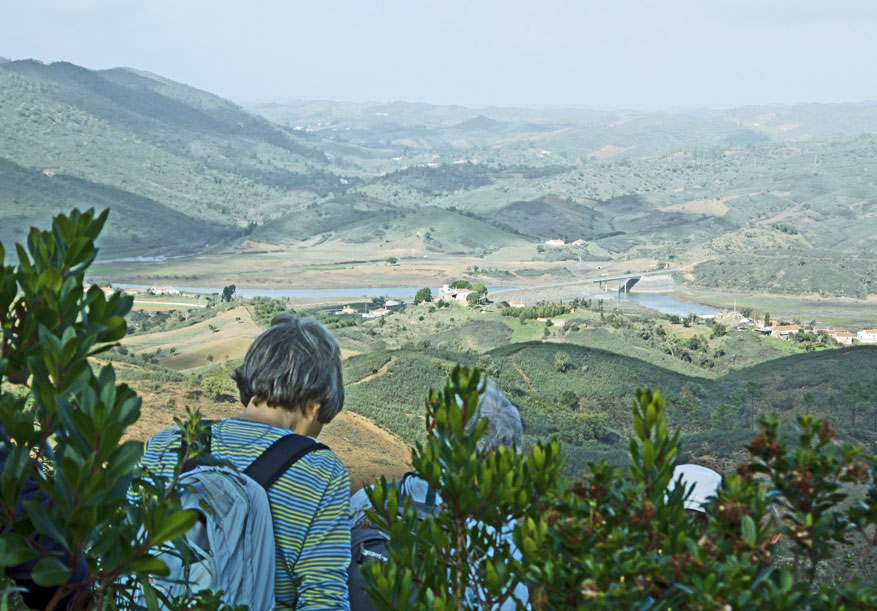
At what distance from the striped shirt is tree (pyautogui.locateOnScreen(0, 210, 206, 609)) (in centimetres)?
80

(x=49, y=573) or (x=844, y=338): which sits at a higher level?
(x=49, y=573)

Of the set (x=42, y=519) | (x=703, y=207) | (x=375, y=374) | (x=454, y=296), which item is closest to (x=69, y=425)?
(x=42, y=519)

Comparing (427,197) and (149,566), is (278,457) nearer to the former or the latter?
(149,566)

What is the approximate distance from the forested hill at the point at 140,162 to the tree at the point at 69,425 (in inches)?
2209

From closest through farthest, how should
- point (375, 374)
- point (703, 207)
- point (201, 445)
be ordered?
point (201, 445) → point (375, 374) → point (703, 207)

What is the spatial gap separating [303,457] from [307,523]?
16 centimetres

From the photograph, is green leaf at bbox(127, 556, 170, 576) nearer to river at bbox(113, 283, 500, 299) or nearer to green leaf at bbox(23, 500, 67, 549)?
green leaf at bbox(23, 500, 67, 549)

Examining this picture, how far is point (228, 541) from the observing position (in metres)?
1.79

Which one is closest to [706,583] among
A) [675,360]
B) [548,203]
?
[675,360]

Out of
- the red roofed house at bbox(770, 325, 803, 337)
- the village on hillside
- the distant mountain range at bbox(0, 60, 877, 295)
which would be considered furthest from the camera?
the distant mountain range at bbox(0, 60, 877, 295)

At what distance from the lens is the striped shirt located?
78.8 inches

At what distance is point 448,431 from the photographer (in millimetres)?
1208

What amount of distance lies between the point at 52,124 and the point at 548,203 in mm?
65151

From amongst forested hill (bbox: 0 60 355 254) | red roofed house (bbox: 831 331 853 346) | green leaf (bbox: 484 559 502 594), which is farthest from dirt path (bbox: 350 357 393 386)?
forested hill (bbox: 0 60 355 254)
